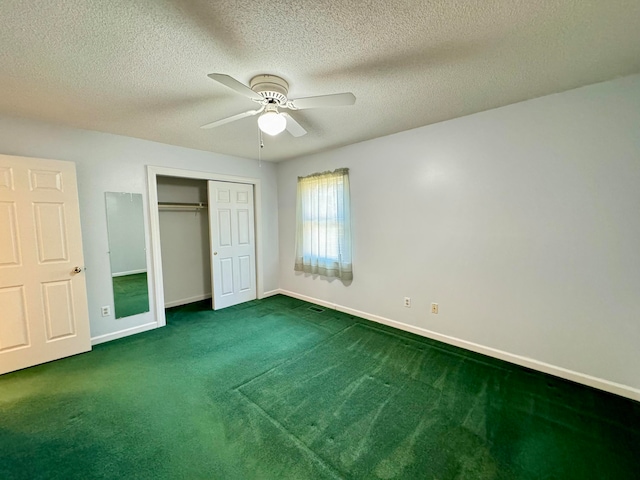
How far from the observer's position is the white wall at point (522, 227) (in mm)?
1987

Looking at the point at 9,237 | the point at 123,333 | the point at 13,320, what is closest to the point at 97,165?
the point at 9,237

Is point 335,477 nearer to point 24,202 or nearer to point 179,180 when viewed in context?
point 24,202

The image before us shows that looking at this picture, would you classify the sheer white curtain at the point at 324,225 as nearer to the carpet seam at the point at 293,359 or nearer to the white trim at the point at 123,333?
the carpet seam at the point at 293,359

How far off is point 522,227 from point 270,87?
8.11 feet

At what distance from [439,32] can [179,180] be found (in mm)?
4133

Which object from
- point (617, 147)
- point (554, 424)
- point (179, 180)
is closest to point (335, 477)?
point (554, 424)

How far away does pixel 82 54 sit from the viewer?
157cm

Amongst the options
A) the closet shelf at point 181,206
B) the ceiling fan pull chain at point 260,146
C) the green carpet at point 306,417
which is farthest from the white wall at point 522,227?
the closet shelf at point 181,206

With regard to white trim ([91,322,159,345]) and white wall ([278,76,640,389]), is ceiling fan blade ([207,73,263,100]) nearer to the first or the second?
white wall ([278,76,640,389])

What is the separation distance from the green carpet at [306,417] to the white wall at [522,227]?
0.40 metres

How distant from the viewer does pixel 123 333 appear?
316cm

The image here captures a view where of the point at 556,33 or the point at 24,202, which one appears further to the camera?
the point at 24,202

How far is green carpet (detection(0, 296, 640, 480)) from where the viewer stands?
1479 mm

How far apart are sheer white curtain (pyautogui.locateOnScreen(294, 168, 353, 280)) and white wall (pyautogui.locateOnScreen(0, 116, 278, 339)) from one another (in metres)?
1.80
